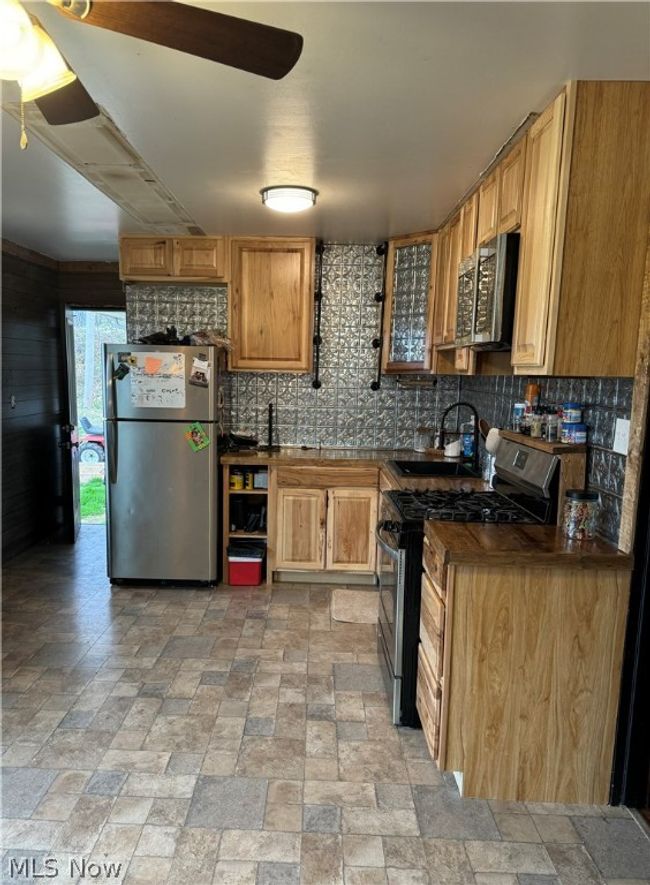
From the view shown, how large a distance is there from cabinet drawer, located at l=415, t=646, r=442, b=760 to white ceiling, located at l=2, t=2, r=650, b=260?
195 centimetres

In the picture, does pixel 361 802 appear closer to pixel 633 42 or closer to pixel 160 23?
pixel 160 23

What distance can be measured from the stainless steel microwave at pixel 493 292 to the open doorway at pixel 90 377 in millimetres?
3373

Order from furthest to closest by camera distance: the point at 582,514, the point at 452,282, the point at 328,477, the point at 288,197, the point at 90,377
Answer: the point at 90,377
the point at 328,477
the point at 452,282
the point at 288,197
the point at 582,514

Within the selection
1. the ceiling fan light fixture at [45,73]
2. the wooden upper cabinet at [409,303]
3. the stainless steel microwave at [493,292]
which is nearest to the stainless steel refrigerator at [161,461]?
the wooden upper cabinet at [409,303]

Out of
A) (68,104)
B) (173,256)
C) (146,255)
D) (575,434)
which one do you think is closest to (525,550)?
(575,434)

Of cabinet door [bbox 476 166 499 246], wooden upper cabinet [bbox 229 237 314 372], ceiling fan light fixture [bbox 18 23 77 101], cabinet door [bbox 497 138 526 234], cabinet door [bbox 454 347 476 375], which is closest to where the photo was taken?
ceiling fan light fixture [bbox 18 23 77 101]

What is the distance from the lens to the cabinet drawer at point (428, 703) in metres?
1.89

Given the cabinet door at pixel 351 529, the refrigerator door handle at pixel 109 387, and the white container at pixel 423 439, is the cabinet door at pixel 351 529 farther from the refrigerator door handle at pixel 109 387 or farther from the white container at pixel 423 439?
the refrigerator door handle at pixel 109 387

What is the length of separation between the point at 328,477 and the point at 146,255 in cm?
193

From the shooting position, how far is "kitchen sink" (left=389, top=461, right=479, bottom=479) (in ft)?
11.2

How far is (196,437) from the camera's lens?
3508mm

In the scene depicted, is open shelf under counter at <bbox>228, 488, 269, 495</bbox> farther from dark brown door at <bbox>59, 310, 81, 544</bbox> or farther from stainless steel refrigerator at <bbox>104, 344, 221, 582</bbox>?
dark brown door at <bbox>59, 310, 81, 544</bbox>

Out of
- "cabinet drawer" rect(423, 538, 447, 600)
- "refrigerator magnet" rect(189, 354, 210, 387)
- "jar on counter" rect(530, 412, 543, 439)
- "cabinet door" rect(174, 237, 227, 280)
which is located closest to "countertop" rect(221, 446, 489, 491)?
"refrigerator magnet" rect(189, 354, 210, 387)

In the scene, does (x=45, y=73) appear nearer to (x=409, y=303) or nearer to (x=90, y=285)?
(x=409, y=303)
